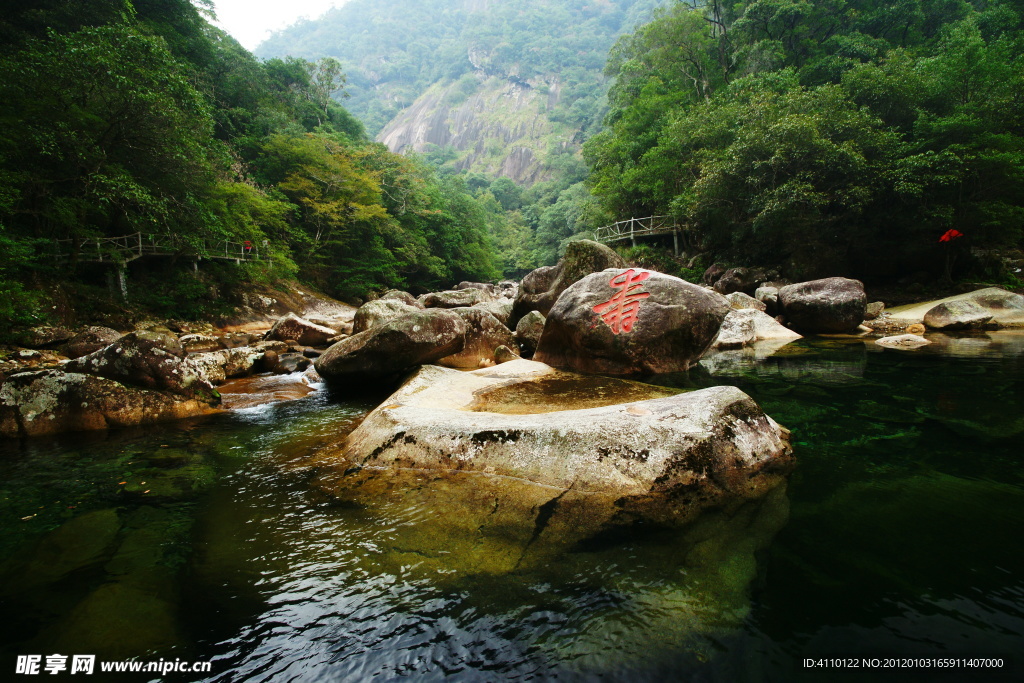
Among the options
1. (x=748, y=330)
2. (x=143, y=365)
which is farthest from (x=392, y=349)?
(x=748, y=330)

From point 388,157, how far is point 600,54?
9969 cm

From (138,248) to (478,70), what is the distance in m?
117

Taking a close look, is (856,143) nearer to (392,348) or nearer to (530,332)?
(530,332)

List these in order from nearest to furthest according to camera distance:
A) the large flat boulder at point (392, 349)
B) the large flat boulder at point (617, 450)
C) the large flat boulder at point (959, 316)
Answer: the large flat boulder at point (617, 450), the large flat boulder at point (392, 349), the large flat boulder at point (959, 316)

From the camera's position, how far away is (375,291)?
87.4 feet

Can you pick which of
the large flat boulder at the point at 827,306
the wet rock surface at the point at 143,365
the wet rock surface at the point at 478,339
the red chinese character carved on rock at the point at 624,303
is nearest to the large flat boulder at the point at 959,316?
the large flat boulder at the point at 827,306

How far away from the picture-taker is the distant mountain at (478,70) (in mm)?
87125

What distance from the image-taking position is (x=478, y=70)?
109m

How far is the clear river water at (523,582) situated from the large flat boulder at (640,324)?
9.66 feet

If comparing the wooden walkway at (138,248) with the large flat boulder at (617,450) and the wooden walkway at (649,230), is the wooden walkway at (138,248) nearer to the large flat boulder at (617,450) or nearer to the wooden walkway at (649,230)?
the large flat boulder at (617,450)

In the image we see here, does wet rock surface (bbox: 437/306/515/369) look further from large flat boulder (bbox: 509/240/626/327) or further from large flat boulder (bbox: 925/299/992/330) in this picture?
large flat boulder (bbox: 925/299/992/330)

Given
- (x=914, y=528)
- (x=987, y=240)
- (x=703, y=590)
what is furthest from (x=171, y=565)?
(x=987, y=240)

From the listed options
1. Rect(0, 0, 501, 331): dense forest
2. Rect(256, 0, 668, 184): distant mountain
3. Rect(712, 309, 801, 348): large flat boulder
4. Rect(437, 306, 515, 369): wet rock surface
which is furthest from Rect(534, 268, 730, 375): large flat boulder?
Rect(256, 0, 668, 184): distant mountain

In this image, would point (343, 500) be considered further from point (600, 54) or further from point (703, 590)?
point (600, 54)
